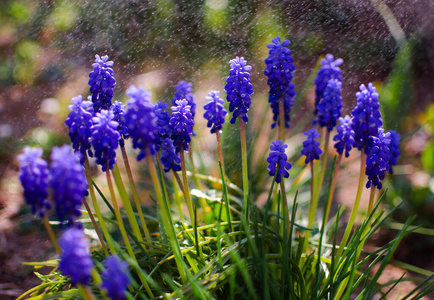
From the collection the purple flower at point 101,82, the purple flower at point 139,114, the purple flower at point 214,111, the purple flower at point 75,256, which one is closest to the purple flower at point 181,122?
the purple flower at point 214,111

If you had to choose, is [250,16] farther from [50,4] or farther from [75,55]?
[50,4]

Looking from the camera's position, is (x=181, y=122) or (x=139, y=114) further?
(x=181, y=122)

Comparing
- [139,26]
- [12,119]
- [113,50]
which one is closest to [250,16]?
[139,26]

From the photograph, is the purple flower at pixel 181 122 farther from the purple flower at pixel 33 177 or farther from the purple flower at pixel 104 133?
the purple flower at pixel 33 177

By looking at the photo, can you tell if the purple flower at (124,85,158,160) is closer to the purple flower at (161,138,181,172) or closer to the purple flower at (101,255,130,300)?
the purple flower at (101,255,130,300)

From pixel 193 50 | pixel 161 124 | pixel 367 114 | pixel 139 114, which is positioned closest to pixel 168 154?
pixel 161 124

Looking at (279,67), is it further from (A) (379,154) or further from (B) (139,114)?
(B) (139,114)

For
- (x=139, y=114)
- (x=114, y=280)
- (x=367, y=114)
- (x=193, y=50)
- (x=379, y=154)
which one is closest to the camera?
(x=114, y=280)
